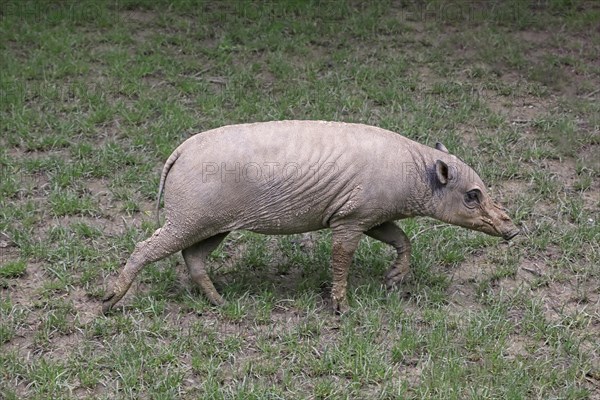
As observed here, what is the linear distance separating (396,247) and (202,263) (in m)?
1.58

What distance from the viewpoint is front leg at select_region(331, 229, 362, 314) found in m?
6.92

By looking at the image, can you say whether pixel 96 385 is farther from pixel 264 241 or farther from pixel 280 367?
pixel 264 241

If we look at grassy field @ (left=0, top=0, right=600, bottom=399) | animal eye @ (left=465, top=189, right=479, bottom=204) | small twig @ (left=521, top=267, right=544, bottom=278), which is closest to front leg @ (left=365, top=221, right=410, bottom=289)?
grassy field @ (left=0, top=0, right=600, bottom=399)

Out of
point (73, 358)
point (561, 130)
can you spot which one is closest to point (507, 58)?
point (561, 130)

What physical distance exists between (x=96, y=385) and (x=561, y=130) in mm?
5883

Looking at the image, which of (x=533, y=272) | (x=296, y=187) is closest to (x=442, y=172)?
(x=296, y=187)

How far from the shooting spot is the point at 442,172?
696cm

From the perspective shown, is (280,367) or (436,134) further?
(436,134)

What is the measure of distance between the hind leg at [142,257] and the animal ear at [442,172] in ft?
6.62

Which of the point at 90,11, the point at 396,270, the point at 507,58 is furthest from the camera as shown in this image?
the point at 90,11

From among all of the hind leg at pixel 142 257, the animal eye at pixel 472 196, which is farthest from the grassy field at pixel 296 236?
the animal eye at pixel 472 196

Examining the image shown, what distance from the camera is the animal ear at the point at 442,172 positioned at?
6.93 metres

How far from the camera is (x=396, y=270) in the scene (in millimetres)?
7344

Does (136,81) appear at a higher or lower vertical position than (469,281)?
higher
